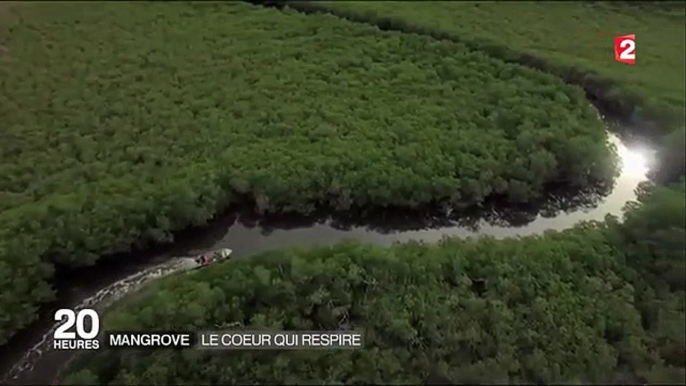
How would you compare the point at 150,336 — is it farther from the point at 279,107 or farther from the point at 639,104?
the point at 639,104

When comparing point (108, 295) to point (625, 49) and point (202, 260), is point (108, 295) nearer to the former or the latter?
point (202, 260)

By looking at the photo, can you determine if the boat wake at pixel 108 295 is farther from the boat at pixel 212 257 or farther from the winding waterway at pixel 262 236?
the boat at pixel 212 257

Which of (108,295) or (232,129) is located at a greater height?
(232,129)

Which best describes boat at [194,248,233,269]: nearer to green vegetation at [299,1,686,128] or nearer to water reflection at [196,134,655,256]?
water reflection at [196,134,655,256]

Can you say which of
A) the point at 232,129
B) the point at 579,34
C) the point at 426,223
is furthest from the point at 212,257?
the point at 579,34

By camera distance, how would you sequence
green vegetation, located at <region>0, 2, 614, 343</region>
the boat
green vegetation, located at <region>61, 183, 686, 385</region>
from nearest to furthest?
green vegetation, located at <region>61, 183, 686, 385</region>, the boat, green vegetation, located at <region>0, 2, 614, 343</region>

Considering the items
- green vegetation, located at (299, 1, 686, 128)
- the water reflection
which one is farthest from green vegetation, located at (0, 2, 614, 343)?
green vegetation, located at (299, 1, 686, 128)
